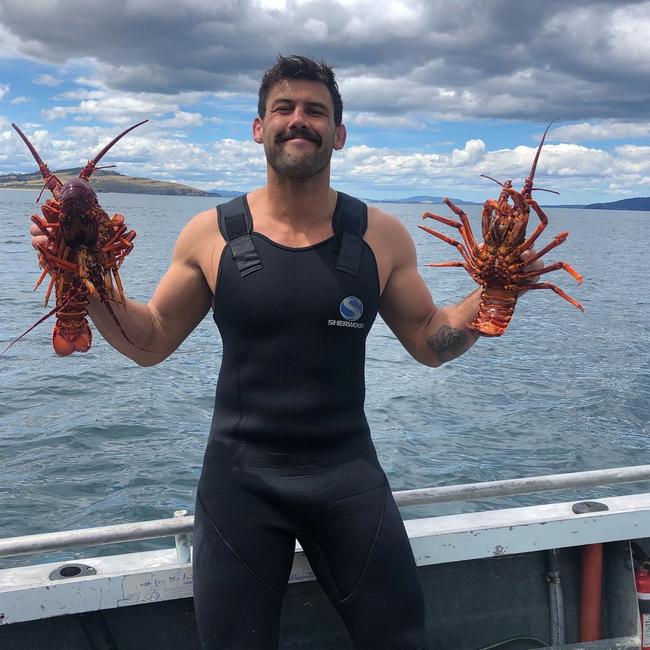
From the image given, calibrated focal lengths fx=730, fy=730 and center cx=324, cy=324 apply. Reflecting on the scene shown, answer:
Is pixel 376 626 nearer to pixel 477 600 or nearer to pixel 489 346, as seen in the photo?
pixel 477 600

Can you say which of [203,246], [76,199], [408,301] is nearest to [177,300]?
[203,246]

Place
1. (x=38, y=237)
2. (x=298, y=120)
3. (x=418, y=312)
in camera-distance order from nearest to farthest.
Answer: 1. (x=38, y=237)
2. (x=298, y=120)
3. (x=418, y=312)

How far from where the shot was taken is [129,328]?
110 inches

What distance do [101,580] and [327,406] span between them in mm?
1088

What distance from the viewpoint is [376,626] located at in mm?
2564

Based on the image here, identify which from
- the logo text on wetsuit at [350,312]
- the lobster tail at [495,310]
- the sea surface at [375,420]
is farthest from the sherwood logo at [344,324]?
the sea surface at [375,420]

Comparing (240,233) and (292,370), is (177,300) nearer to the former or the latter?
(240,233)

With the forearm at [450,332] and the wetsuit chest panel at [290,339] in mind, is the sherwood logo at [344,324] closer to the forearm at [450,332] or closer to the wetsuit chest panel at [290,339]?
the wetsuit chest panel at [290,339]

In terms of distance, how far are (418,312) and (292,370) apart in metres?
0.65

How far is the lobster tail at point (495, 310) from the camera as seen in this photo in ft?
9.07

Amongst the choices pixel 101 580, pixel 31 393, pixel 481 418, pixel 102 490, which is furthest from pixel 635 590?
pixel 31 393

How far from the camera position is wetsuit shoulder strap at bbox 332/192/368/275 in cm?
283

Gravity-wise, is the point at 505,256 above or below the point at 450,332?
above

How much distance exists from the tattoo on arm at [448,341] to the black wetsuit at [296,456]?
32 cm
